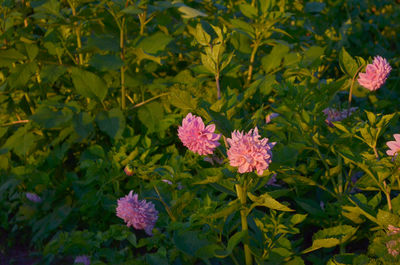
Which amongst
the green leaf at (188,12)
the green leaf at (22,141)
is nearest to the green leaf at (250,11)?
the green leaf at (188,12)

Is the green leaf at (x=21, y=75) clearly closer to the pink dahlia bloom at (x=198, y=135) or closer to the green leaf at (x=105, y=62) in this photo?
the green leaf at (x=105, y=62)

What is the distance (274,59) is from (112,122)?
90 cm

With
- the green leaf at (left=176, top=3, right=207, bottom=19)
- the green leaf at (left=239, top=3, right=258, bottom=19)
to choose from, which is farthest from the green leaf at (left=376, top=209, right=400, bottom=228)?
the green leaf at (left=176, top=3, right=207, bottom=19)

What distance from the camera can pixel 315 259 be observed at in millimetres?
1954

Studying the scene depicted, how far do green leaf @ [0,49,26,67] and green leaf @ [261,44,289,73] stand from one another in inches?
49.5

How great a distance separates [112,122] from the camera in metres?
2.54

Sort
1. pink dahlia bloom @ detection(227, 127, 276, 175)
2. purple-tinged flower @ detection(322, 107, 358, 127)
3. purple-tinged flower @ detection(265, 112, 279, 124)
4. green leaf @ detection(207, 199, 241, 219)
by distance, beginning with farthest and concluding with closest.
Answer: purple-tinged flower @ detection(265, 112, 279, 124) → purple-tinged flower @ detection(322, 107, 358, 127) → green leaf @ detection(207, 199, 241, 219) → pink dahlia bloom @ detection(227, 127, 276, 175)

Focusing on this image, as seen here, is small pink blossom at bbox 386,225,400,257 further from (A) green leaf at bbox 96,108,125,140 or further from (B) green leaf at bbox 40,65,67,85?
(B) green leaf at bbox 40,65,67,85

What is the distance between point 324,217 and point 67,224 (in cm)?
126

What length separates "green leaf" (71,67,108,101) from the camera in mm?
2611

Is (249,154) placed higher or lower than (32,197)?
higher

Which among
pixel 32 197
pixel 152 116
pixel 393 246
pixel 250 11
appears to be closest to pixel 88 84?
pixel 152 116

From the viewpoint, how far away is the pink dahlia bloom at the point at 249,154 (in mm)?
1354

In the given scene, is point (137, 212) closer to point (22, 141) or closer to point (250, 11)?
point (22, 141)
